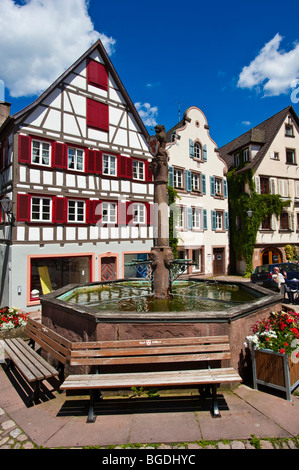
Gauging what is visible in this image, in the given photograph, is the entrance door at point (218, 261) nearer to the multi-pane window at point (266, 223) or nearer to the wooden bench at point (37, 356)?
the multi-pane window at point (266, 223)

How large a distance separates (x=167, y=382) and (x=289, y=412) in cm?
178

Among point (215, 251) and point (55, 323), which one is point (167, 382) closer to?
point (55, 323)

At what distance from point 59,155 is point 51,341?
37.3 feet

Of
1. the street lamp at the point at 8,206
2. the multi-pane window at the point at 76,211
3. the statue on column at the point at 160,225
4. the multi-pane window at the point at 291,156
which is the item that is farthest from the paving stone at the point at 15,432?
the multi-pane window at the point at 291,156

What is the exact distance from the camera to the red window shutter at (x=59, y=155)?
14555mm

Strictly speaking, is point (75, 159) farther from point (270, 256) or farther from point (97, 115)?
point (270, 256)

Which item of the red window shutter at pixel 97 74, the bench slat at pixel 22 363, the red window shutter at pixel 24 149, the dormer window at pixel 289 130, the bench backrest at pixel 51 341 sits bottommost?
the bench slat at pixel 22 363

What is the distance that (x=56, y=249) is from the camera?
47.8ft

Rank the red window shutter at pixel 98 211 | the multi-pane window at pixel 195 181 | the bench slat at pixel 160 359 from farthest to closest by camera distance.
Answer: the multi-pane window at pixel 195 181 < the red window shutter at pixel 98 211 < the bench slat at pixel 160 359

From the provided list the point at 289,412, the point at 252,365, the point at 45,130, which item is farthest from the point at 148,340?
the point at 45,130

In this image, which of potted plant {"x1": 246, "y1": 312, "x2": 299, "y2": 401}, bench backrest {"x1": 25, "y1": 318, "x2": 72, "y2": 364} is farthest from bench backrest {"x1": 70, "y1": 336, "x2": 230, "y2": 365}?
potted plant {"x1": 246, "y1": 312, "x2": 299, "y2": 401}

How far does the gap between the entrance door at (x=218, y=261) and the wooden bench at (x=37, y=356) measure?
19.2 metres

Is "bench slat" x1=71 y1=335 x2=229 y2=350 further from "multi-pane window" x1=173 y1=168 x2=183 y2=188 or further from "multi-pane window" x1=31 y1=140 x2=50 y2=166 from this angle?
"multi-pane window" x1=173 y1=168 x2=183 y2=188

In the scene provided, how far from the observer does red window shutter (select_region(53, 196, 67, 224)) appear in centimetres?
1451
